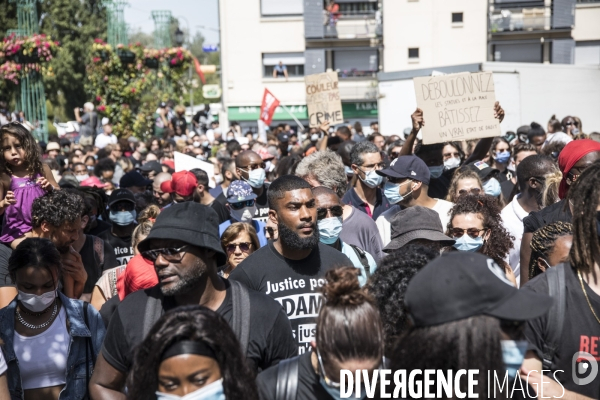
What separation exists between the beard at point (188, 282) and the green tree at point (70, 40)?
49856 mm

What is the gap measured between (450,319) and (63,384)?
2.91 metres

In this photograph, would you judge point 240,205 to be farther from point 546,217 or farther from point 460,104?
point 546,217

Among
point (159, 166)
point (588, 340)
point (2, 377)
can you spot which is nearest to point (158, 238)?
point (2, 377)

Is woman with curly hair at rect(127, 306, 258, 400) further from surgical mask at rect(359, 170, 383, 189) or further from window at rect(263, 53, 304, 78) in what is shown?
window at rect(263, 53, 304, 78)

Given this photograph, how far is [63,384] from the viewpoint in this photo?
4.59 m

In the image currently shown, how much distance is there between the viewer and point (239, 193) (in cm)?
798

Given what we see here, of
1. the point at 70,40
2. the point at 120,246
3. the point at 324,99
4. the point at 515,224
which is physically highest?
the point at 70,40

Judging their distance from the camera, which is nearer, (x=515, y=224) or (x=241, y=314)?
(x=241, y=314)

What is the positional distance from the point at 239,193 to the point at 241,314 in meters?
4.42

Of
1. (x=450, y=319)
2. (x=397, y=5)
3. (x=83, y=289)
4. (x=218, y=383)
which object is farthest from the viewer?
(x=397, y=5)

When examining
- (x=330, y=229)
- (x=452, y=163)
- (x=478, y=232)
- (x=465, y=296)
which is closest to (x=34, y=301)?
(x=330, y=229)

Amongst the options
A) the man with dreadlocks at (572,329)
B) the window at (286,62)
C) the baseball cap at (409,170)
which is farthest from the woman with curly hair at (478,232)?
the window at (286,62)

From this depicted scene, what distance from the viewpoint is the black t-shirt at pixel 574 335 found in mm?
3250

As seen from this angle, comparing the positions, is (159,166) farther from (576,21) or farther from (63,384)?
(576,21)
